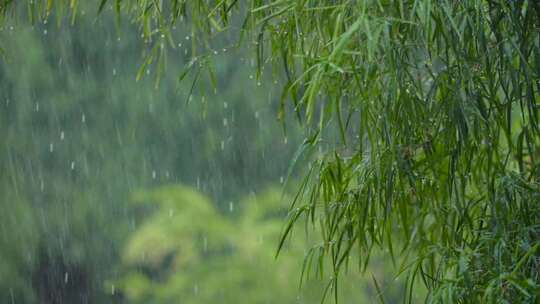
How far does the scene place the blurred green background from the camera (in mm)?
7484

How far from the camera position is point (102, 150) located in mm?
7781

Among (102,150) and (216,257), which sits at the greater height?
(102,150)

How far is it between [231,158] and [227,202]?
0.39 metres

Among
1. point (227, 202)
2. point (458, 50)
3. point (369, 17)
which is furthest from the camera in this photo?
point (227, 202)

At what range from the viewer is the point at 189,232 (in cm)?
658

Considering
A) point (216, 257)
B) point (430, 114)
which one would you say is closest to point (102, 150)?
point (216, 257)

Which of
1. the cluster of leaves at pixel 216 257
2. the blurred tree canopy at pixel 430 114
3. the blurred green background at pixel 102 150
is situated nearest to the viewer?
the blurred tree canopy at pixel 430 114

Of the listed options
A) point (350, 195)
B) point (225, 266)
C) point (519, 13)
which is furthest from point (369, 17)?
point (225, 266)

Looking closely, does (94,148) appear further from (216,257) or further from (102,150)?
(216,257)

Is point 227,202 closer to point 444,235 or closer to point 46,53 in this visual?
point 46,53

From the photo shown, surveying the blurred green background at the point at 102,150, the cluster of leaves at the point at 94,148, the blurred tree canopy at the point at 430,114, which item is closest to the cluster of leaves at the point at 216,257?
the blurred green background at the point at 102,150

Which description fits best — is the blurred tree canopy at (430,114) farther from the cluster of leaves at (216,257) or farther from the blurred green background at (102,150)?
the blurred green background at (102,150)

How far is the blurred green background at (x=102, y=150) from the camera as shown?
24.6 ft

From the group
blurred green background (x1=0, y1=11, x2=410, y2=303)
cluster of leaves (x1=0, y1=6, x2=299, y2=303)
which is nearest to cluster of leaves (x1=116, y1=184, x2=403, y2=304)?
blurred green background (x1=0, y1=11, x2=410, y2=303)
